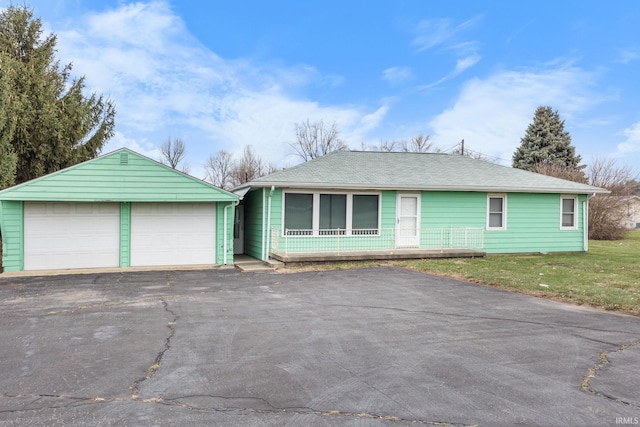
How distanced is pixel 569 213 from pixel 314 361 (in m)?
15.1

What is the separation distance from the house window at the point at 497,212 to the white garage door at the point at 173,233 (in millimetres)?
9579

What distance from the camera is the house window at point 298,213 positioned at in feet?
43.1

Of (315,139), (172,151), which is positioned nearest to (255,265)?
(315,139)

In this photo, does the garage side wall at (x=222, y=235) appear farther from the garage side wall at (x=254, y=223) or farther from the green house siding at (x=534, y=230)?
the green house siding at (x=534, y=230)

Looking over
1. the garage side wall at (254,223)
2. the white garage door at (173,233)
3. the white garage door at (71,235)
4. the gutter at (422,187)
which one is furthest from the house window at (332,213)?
the white garage door at (71,235)

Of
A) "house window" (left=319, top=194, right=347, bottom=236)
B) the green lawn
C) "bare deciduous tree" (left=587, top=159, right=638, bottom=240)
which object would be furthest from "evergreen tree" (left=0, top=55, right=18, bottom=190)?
"bare deciduous tree" (left=587, top=159, right=638, bottom=240)

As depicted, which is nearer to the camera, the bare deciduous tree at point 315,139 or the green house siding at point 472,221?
the green house siding at point 472,221

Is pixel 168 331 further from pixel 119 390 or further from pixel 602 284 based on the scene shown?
pixel 602 284

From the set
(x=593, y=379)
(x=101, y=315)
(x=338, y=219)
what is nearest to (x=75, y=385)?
(x=101, y=315)

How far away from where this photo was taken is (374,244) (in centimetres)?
1387

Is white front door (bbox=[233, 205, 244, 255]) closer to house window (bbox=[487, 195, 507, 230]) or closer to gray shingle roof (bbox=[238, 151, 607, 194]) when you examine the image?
gray shingle roof (bbox=[238, 151, 607, 194])

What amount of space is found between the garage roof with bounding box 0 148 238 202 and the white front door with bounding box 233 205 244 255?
3227 mm

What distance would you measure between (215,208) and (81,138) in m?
9.30

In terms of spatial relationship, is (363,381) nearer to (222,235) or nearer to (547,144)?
(222,235)
